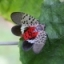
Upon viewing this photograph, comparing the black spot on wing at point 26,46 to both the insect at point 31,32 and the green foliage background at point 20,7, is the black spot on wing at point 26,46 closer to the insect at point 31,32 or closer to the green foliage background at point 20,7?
the insect at point 31,32

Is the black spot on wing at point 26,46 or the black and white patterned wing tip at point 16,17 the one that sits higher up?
the black and white patterned wing tip at point 16,17

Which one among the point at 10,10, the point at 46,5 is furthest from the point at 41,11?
the point at 10,10

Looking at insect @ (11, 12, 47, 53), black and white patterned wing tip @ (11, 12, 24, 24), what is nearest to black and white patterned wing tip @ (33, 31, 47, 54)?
insect @ (11, 12, 47, 53)

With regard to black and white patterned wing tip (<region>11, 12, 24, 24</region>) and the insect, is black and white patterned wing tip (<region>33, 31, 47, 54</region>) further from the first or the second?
black and white patterned wing tip (<region>11, 12, 24, 24</region>)

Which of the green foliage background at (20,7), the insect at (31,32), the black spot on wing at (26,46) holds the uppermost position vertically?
the green foliage background at (20,7)

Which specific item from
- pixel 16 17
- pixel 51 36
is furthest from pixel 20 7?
pixel 51 36

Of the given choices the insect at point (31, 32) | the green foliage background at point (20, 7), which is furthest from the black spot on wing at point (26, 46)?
the green foliage background at point (20, 7)

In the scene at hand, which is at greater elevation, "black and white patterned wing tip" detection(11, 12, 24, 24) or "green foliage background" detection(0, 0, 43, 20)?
"green foliage background" detection(0, 0, 43, 20)

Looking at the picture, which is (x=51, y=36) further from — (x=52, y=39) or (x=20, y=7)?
(x=20, y=7)
